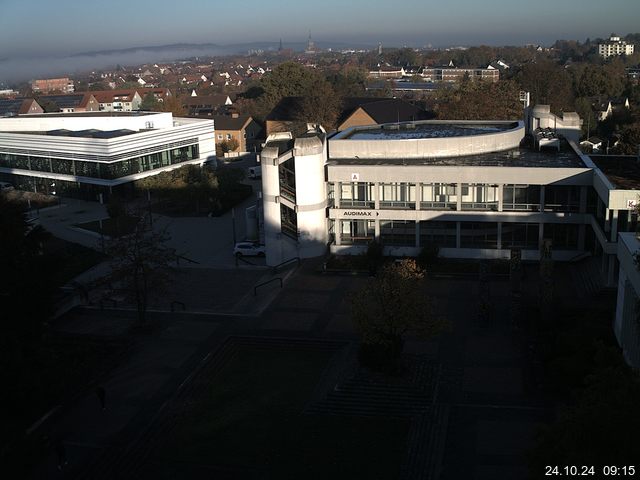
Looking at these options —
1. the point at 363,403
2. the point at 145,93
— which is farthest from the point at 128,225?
the point at 145,93

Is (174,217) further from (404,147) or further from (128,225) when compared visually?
(404,147)

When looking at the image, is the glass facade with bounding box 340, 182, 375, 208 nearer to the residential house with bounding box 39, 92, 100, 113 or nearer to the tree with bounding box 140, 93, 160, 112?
the tree with bounding box 140, 93, 160, 112

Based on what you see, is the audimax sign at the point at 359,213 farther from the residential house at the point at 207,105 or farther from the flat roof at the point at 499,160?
the residential house at the point at 207,105

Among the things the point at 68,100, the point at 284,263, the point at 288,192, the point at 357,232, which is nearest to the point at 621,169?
the point at 357,232

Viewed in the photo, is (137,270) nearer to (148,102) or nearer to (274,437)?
(274,437)

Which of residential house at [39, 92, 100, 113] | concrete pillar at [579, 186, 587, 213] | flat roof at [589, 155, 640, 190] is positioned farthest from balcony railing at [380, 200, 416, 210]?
residential house at [39, 92, 100, 113]
